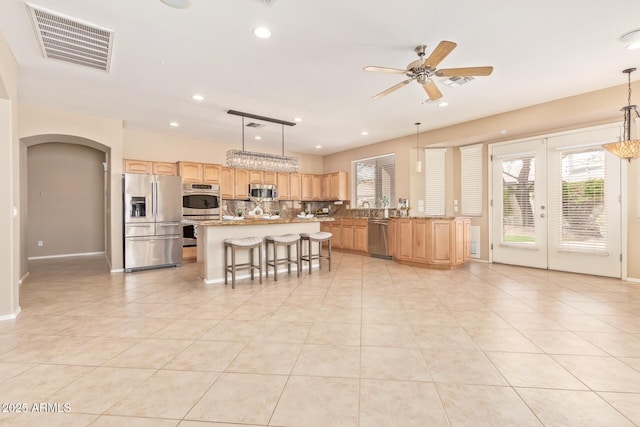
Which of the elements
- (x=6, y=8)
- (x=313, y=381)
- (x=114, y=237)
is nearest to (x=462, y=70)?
(x=313, y=381)

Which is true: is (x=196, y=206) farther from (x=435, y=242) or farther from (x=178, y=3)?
(x=435, y=242)

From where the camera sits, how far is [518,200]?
5699 millimetres

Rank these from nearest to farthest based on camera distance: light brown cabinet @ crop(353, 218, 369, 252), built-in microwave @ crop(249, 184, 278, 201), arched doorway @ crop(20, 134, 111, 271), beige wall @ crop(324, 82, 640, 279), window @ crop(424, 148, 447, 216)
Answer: beige wall @ crop(324, 82, 640, 279), window @ crop(424, 148, 447, 216), arched doorway @ crop(20, 134, 111, 271), light brown cabinet @ crop(353, 218, 369, 252), built-in microwave @ crop(249, 184, 278, 201)

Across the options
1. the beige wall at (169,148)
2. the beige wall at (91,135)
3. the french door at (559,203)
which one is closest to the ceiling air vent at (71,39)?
the beige wall at (91,135)

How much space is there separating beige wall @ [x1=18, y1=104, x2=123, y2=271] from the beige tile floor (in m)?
1.60

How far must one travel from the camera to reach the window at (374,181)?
750 centimetres

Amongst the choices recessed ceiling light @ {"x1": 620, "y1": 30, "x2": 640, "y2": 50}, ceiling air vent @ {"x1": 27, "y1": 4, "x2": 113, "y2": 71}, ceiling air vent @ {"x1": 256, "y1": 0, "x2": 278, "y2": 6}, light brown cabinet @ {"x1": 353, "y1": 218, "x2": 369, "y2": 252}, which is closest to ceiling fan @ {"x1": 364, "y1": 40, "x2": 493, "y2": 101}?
ceiling air vent @ {"x1": 256, "y1": 0, "x2": 278, "y2": 6}

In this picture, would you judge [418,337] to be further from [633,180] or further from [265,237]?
[633,180]

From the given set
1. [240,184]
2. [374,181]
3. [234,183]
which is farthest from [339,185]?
[234,183]

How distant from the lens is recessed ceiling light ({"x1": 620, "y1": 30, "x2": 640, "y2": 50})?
2.84 m

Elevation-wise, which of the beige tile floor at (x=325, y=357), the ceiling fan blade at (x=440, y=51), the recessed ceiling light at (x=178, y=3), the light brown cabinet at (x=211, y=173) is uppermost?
the recessed ceiling light at (x=178, y=3)

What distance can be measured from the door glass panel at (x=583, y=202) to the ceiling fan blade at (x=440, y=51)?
156 inches

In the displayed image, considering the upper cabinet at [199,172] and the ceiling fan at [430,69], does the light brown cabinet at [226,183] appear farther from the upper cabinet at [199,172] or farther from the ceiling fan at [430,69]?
the ceiling fan at [430,69]

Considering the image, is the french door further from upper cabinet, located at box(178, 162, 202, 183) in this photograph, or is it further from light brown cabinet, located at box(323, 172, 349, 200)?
upper cabinet, located at box(178, 162, 202, 183)
